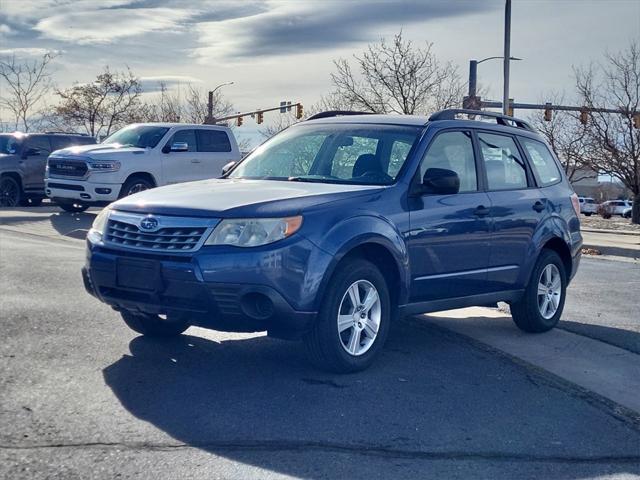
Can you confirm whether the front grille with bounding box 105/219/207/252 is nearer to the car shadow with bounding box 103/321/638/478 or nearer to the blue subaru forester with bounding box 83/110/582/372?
the blue subaru forester with bounding box 83/110/582/372

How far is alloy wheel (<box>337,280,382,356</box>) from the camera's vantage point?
6.08m

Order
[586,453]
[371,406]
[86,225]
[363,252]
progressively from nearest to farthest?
[586,453]
[371,406]
[363,252]
[86,225]

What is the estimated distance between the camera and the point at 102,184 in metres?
16.9

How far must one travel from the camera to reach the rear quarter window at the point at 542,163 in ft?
27.1

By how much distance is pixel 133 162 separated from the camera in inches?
680

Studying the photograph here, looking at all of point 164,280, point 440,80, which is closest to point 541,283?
point 164,280

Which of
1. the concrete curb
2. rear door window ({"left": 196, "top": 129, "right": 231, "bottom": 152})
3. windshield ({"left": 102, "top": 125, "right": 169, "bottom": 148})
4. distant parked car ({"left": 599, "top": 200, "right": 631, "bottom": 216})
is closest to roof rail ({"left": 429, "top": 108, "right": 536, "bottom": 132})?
the concrete curb

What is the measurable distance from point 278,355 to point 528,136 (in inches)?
128

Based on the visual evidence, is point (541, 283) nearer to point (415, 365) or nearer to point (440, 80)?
point (415, 365)

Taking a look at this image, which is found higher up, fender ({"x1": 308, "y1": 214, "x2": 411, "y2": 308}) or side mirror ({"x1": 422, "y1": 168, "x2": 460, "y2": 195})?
side mirror ({"x1": 422, "y1": 168, "x2": 460, "y2": 195})

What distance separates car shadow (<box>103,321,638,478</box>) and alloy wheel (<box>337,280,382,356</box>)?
204mm

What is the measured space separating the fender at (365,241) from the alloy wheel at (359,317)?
0.80ft

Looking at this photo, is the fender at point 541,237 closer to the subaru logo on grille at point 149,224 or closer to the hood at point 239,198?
the hood at point 239,198

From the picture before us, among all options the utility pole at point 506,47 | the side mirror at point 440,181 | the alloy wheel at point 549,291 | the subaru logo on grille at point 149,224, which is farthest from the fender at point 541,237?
the utility pole at point 506,47
